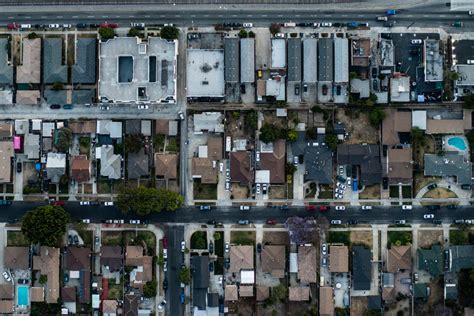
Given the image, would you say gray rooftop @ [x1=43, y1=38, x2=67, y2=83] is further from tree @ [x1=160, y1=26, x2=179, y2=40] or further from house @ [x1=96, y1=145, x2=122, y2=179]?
tree @ [x1=160, y1=26, x2=179, y2=40]

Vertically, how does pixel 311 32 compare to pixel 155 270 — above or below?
above

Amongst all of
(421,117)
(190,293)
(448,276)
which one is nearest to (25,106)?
(190,293)

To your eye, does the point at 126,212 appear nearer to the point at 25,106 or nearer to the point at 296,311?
the point at 25,106

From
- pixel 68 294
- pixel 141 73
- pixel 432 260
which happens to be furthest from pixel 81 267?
pixel 432 260

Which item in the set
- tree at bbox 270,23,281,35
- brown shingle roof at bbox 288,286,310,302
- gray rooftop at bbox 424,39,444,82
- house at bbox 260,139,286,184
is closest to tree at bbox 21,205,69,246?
house at bbox 260,139,286,184

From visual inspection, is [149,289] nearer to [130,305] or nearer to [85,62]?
[130,305]
